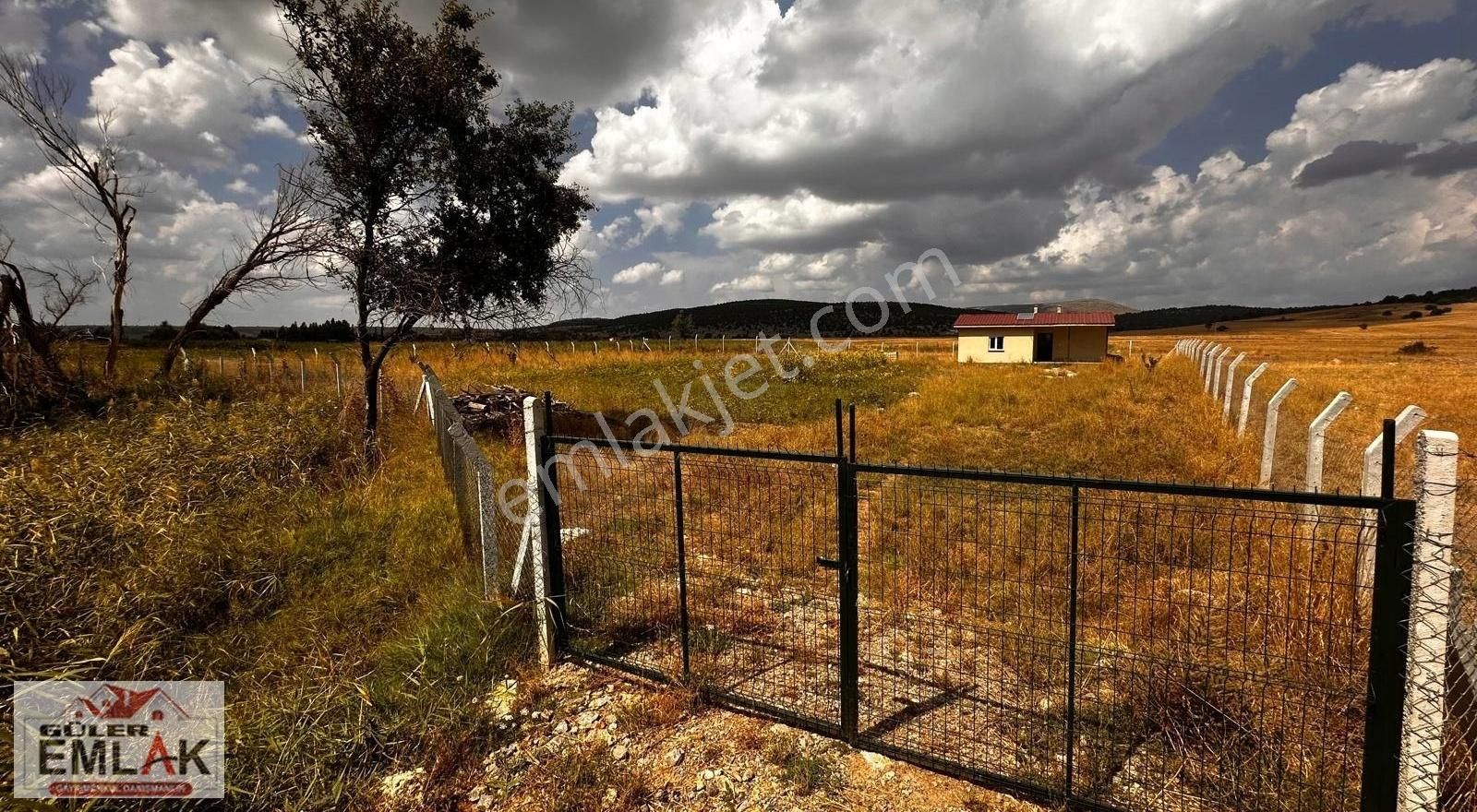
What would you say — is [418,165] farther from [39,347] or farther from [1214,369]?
[1214,369]

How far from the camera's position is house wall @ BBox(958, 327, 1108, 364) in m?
32.9

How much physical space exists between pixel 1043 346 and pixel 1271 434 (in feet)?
96.0

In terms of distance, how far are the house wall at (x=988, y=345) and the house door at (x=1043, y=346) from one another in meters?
0.40

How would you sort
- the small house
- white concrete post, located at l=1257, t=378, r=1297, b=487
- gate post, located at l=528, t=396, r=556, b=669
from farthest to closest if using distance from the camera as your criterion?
the small house, white concrete post, located at l=1257, t=378, r=1297, b=487, gate post, located at l=528, t=396, r=556, b=669

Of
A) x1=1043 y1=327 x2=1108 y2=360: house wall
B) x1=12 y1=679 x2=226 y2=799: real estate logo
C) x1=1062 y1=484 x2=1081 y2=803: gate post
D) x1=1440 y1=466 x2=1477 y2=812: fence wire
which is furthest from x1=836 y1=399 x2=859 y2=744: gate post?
x1=1043 y1=327 x2=1108 y2=360: house wall

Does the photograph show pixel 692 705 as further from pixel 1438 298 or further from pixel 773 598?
pixel 1438 298

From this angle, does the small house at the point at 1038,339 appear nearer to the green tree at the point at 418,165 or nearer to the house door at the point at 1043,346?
the house door at the point at 1043,346

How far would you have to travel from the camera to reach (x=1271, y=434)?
6918mm

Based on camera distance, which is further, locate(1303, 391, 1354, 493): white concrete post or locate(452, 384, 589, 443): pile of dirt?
locate(452, 384, 589, 443): pile of dirt

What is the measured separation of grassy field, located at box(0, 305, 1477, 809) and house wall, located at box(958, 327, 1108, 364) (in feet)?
65.0

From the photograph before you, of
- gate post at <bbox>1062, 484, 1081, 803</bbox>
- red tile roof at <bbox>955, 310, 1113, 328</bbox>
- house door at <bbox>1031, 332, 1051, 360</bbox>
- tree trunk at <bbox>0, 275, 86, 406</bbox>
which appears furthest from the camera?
house door at <bbox>1031, 332, 1051, 360</bbox>

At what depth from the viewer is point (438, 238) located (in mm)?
10320

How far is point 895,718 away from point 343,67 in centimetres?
1121

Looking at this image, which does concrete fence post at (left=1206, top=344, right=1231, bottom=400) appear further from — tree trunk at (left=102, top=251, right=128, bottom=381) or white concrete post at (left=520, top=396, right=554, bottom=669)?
tree trunk at (left=102, top=251, right=128, bottom=381)
